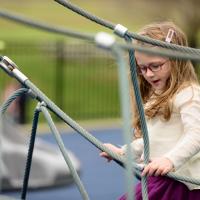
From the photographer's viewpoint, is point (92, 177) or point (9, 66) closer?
point (9, 66)

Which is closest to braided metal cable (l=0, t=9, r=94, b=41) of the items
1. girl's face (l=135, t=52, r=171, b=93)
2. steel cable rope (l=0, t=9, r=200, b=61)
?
steel cable rope (l=0, t=9, r=200, b=61)

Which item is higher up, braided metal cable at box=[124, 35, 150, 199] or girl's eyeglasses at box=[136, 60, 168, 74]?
girl's eyeglasses at box=[136, 60, 168, 74]

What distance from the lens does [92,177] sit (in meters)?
10.6

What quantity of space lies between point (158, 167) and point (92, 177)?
7.67 meters

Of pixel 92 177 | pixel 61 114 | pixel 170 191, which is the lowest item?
pixel 170 191

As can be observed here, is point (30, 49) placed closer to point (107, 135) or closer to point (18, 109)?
point (18, 109)

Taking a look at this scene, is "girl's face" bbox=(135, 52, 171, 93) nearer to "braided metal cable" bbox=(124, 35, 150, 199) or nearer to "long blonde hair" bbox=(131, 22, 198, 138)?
"long blonde hair" bbox=(131, 22, 198, 138)

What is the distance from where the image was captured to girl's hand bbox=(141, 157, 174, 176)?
294 centimetres

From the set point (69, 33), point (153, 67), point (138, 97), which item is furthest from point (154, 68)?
point (69, 33)

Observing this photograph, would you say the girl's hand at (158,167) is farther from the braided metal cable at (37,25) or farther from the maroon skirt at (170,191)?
the braided metal cable at (37,25)

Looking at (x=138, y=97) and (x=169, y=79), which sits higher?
(x=169, y=79)

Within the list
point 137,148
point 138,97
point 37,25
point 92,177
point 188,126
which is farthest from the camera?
point 92,177

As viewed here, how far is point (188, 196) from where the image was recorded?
3.30m

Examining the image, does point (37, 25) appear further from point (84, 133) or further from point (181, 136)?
point (181, 136)
